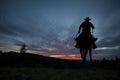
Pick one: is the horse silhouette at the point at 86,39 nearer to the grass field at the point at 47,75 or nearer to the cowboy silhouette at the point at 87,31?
the cowboy silhouette at the point at 87,31

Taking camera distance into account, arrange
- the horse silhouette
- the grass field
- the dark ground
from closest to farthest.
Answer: the grass field → the dark ground → the horse silhouette

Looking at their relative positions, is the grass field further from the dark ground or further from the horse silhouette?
the horse silhouette

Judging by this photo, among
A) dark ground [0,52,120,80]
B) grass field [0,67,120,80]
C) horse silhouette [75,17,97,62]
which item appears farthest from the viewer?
horse silhouette [75,17,97,62]

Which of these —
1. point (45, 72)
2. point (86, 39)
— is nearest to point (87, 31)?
point (86, 39)

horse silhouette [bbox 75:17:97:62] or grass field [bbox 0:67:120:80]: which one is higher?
horse silhouette [bbox 75:17:97:62]

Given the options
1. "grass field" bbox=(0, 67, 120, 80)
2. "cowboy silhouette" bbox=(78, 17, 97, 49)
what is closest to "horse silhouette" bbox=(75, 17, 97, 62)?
"cowboy silhouette" bbox=(78, 17, 97, 49)

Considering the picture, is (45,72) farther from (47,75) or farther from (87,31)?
(87,31)

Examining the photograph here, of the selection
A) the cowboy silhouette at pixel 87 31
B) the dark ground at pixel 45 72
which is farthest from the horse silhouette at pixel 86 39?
the dark ground at pixel 45 72

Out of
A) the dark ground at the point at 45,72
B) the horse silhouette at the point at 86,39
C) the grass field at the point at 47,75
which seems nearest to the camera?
the grass field at the point at 47,75

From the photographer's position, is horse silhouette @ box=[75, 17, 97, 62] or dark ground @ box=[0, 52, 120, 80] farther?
horse silhouette @ box=[75, 17, 97, 62]

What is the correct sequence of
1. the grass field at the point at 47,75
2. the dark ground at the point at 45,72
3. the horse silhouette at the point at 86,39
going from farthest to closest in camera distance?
the horse silhouette at the point at 86,39, the dark ground at the point at 45,72, the grass field at the point at 47,75

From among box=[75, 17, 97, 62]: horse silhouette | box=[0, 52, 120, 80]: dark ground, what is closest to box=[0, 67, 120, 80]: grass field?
box=[0, 52, 120, 80]: dark ground

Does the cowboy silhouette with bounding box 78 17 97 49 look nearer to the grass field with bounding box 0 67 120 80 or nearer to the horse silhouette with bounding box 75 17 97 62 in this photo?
the horse silhouette with bounding box 75 17 97 62

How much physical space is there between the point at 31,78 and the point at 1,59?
7.76 m
